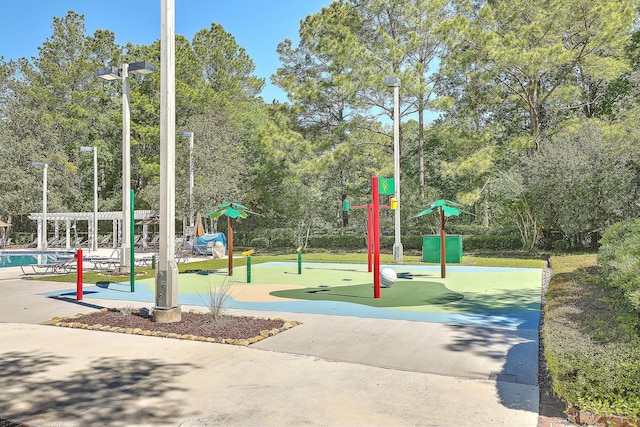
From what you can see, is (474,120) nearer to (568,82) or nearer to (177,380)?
(568,82)

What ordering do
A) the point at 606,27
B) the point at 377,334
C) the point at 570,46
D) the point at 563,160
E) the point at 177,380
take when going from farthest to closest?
the point at 570,46 → the point at 606,27 → the point at 563,160 → the point at 377,334 → the point at 177,380

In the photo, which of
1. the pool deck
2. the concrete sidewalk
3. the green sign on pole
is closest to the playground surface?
the pool deck

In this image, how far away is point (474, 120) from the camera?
3139 cm

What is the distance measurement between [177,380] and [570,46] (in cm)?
2821

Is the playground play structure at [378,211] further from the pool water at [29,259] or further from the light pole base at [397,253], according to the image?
the pool water at [29,259]

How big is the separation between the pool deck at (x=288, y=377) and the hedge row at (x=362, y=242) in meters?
18.6

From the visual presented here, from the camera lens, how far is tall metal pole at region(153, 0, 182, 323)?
8.20m

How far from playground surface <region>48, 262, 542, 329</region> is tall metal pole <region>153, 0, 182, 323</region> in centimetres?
197

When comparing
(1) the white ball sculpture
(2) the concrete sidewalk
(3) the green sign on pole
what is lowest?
(2) the concrete sidewalk

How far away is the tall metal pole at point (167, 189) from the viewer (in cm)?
820

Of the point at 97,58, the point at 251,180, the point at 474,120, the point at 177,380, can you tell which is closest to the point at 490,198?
the point at 474,120

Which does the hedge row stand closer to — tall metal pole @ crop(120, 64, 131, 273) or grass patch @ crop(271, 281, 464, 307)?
grass patch @ crop(271, 281, 464, 307)

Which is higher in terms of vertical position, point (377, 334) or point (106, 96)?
point (106, 96)

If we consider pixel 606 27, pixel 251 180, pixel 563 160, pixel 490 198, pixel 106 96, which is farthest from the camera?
pixel 106 96
